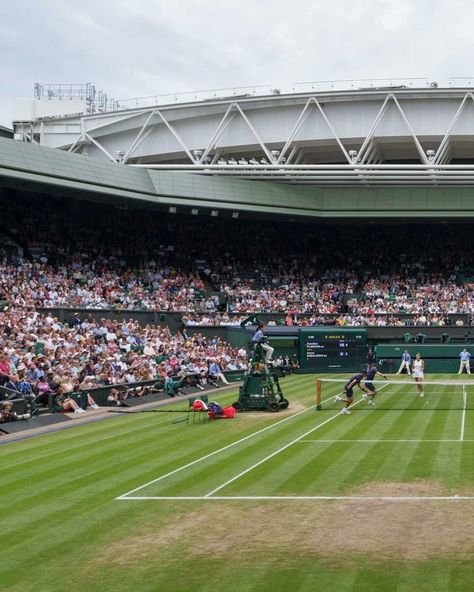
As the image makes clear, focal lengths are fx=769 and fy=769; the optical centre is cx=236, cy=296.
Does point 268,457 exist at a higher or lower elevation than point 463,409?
lower

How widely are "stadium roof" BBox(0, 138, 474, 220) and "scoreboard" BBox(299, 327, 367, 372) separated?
45.9 feet

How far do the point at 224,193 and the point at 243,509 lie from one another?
155 ft

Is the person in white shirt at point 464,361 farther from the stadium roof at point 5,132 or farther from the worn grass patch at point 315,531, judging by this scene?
the stadium roof at point 5,132

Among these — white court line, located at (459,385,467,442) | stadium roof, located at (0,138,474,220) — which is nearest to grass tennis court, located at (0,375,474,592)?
white court line, located at (459,385,467,442)

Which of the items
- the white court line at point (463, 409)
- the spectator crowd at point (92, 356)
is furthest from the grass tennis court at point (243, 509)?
the spectator crowd at point (92, 356)

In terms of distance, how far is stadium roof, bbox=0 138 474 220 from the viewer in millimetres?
51550

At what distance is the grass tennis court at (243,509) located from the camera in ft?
33.9

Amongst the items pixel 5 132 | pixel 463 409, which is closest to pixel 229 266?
pixel 5 132

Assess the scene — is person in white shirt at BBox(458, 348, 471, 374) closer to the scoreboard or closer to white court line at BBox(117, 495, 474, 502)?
the scoreboard

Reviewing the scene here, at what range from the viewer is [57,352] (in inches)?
1328

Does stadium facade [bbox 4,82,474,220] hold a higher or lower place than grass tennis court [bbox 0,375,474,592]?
higher

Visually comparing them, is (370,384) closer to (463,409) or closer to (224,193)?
(463,409)

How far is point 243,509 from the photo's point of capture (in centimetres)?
1384

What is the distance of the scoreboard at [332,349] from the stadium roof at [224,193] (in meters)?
14.0
